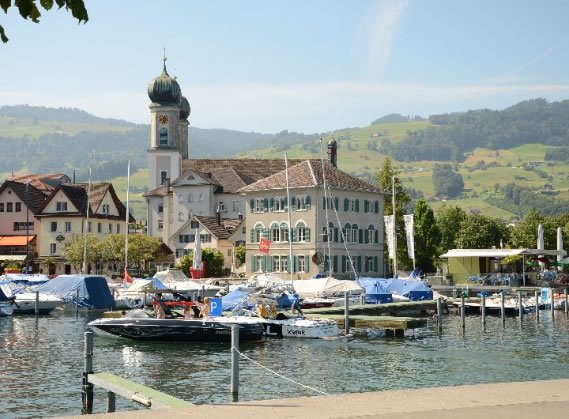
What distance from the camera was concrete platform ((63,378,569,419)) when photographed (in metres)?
14.3

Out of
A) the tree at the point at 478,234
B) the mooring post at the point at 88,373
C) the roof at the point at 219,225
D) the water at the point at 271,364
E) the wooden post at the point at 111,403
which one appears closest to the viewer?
the wooden post at the point at 111,403

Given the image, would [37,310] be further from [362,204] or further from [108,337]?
[362,204]

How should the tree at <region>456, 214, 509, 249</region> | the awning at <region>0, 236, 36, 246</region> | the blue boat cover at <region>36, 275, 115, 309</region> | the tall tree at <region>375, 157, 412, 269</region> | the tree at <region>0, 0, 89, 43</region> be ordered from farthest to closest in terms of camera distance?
the tree at <region>456, 214, 509, 249</region> → the awning at <region>0, 236, 36, 246</region> → the tall tree at <region>375, 157, 412, 269</region> → the blue boat cover at <region>36, 275, 115, 309</region> → the tree at <region>0, 0, 89, 43</region>

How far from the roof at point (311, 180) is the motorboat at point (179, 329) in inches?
1924

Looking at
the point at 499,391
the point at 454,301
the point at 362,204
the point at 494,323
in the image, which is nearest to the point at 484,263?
the point at 362,204

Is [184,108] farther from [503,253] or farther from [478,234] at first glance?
[503,253]

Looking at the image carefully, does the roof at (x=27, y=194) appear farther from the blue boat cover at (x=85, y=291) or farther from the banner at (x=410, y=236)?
the banner at (x=410, y=236)

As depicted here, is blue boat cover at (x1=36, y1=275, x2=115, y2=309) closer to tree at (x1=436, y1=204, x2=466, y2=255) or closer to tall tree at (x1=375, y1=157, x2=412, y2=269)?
tall tree at (x1=375, y1=157, x2=412, y2=269)

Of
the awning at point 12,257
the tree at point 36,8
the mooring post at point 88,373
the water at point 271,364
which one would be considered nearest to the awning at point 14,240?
the awning at point 12,257

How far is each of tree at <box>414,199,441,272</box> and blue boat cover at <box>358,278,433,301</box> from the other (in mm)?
35181

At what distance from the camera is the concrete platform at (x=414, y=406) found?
14328mm

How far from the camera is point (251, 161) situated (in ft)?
428

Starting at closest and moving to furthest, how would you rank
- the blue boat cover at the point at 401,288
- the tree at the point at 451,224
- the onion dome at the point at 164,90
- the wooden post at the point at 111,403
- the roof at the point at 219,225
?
the wooden post at the point at 111,403
the blue boat cover at the point at 401,288
the roof at the point at 219,225
the onion dome at the point at 164,90
the tree at the point at 451,224

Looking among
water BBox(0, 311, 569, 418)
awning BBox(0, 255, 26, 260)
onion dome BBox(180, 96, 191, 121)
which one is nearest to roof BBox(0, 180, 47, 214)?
awning BBox(0, 255, 26, 260)
